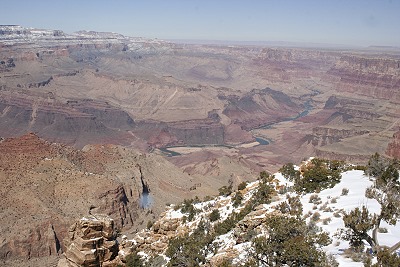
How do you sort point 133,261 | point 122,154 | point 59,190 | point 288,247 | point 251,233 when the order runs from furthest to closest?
point 122,154 → point 59,190 → point 133,261 → point 251,233 → point 288,247

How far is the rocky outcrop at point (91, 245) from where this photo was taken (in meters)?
20.7

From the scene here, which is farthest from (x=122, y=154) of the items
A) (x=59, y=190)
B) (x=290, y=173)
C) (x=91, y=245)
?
(x=91, y=245)

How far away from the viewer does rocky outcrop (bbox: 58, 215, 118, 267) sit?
20.7 meters

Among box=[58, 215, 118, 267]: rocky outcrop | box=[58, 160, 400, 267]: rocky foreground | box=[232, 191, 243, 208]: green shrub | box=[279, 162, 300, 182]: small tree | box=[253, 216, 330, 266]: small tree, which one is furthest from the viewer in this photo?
box=[232, 191, 243, 208]: green shrub

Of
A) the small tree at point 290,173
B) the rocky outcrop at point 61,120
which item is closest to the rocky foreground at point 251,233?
the small tree at point 290,173

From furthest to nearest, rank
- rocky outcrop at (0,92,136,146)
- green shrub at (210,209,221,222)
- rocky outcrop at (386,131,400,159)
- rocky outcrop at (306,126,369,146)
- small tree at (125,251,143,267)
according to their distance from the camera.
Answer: rocky outcrop at (0,92,136,146)
rocky outcrop at (306,126,369,146)
rocky outcrop at (386,131,400,159)
green shrub at (210,209,221,222)
small tree at (125,251,143,267)

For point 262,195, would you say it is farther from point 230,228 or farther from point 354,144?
point 354,144

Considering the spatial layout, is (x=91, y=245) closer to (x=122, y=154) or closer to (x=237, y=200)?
(x=237, y=200)

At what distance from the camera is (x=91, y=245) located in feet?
69.1

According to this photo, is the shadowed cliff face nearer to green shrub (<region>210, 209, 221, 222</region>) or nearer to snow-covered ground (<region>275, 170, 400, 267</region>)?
green shrub (<region>210, 209, 221, 222</region>)

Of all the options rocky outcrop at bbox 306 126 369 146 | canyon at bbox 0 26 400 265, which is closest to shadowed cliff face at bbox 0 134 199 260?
canyon at bbox 0 26 400 265

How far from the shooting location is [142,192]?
69.4 metres

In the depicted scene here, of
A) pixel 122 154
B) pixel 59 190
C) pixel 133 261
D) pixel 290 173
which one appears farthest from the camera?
pixel 122 154

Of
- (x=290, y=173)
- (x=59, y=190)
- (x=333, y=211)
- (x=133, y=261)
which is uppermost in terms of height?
(x=333, y=211)
